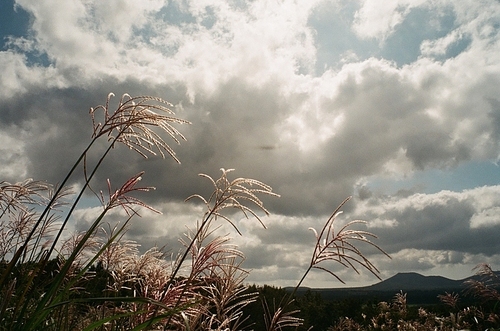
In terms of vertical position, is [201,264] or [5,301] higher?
[201,264]

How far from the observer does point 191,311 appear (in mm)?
3211

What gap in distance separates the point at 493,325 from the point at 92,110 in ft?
32.2

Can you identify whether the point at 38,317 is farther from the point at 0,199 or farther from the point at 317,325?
the point at 317,325

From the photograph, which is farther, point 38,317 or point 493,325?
point 493,325

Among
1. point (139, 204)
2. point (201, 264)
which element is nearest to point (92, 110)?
point (139, 204)

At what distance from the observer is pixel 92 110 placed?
3.25 metres

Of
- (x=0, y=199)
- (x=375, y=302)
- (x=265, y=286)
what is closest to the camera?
(x=0, y=199)

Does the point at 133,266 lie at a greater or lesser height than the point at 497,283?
lesser

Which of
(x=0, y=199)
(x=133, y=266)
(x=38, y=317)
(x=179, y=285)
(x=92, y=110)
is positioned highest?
(x=92, y=110)

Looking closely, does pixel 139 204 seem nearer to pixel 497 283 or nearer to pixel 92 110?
pixel 92 110

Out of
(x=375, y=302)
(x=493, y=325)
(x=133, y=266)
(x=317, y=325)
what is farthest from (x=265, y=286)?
(x=133, y=266)

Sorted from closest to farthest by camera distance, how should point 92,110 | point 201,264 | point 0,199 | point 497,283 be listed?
point 201,264
point 92,110
point 0,199
point 497,283

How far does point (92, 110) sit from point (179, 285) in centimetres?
134

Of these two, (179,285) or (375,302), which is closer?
(179,285)
